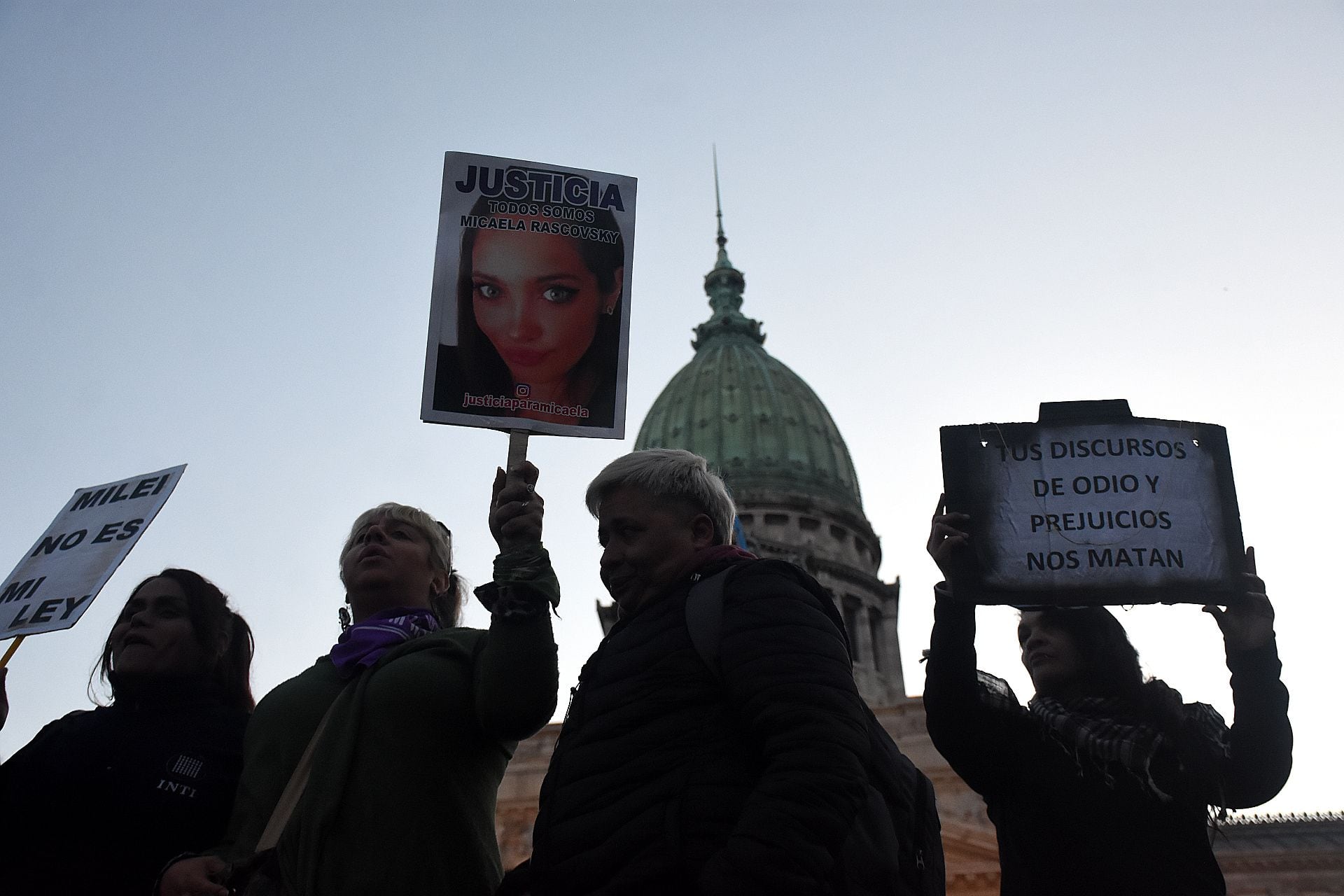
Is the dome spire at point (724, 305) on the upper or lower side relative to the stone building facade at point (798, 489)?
upper

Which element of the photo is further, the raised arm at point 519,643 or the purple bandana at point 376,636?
the purple bandana at point 376,636

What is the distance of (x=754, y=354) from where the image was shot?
193 ft

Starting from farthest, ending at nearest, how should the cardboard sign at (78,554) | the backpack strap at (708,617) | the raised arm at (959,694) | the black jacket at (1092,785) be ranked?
1. the cardboard sign at (78,554)
2. the raised arm at (959,694)
3. the black jacket at (1092,785)
4. the backpack strap at (708,617)

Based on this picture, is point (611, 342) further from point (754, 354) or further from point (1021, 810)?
point (754, 354)

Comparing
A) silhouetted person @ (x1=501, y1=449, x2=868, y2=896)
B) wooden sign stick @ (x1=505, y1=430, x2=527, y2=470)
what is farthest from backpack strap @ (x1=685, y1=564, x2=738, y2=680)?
wooden sign stick @ (x1=505, y1=430, x2=527, y2=470)

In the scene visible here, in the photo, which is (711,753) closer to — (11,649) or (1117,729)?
(1117,729)

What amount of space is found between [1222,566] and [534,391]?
261cm

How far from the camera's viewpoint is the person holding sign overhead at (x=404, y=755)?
4066 mm

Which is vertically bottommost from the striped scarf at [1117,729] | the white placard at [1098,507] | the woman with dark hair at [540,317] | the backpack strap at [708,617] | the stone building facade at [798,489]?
the striped scarf at [1117,729]

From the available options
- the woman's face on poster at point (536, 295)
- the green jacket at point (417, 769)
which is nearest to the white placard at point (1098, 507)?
the woman's face on poster at point (536, 295)

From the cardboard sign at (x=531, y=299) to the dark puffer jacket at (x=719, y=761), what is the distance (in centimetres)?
147

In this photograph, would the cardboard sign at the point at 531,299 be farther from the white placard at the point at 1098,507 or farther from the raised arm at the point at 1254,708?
the raised arm at the point at 1254,708

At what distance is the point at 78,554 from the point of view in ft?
20.6

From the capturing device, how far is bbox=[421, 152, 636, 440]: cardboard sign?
17.2ft
